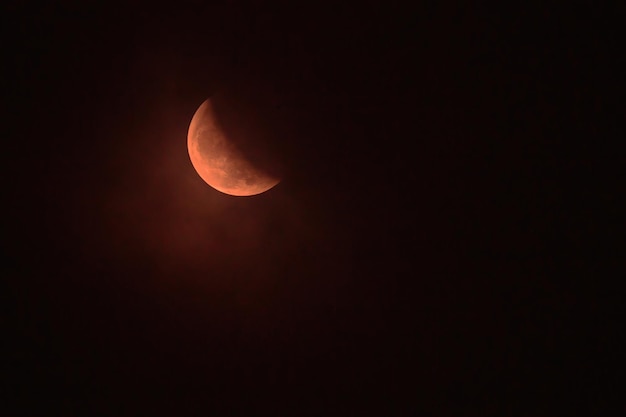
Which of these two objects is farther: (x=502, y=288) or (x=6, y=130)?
(x=502, y=288)

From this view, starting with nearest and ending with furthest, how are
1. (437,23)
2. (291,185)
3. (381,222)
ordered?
1. (437,23)
2. (291,185)
3. (381,222)

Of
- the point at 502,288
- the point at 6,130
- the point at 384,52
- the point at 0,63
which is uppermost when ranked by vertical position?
the point at 384,52

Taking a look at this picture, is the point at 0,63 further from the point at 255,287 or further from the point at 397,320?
the point at 397,320

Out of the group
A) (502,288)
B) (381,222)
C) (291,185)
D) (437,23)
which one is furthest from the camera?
(502,288)

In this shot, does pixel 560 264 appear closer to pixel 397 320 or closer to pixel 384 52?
pixel 397 320

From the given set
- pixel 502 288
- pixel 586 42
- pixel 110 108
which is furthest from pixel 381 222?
pixel 110 108

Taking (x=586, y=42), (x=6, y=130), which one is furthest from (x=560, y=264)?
(x=6, y=130)

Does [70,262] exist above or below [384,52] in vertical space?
below
